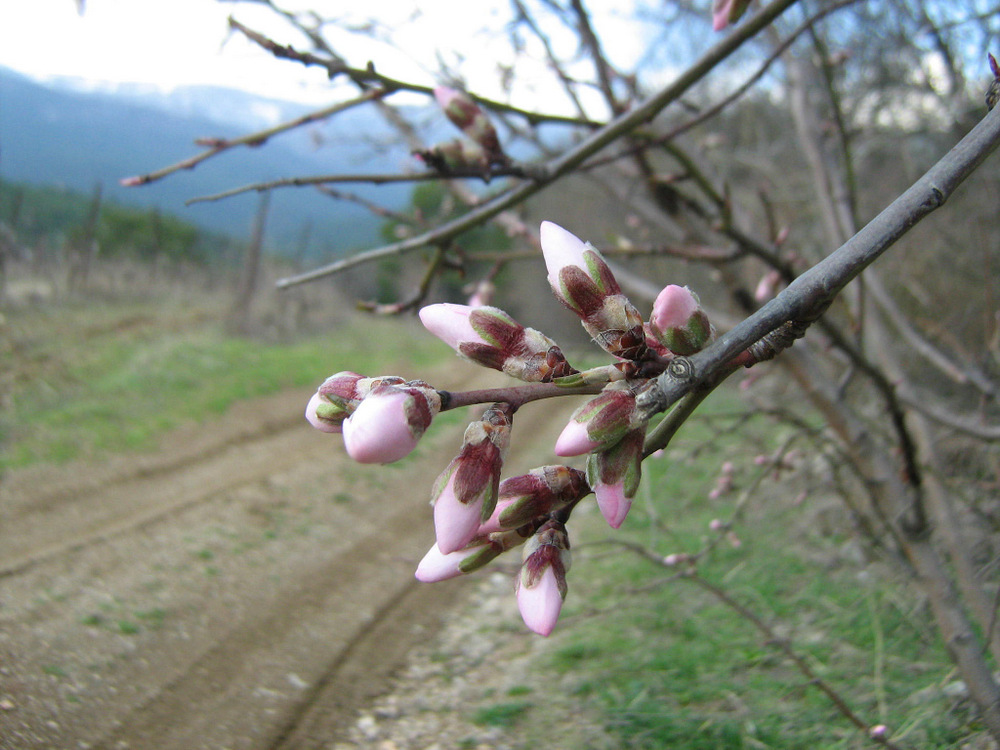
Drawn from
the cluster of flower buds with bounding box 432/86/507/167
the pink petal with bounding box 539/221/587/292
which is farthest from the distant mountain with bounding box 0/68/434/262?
the pink petal with bounding box 539/221/587/292

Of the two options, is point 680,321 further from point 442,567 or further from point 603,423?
point 442,567

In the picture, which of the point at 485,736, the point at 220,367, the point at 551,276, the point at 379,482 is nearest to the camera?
the point at 551,276

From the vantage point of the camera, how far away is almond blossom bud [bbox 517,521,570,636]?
824 millimetres

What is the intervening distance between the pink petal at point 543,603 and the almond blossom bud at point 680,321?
0.31 metres

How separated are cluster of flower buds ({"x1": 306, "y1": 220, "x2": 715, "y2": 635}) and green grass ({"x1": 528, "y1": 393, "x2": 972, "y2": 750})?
2.91 feet

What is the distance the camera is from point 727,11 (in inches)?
53.1

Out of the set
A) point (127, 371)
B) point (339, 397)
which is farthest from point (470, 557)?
point (127, 371)

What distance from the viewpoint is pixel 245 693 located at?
2596 mm

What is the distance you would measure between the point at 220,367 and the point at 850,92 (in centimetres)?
769

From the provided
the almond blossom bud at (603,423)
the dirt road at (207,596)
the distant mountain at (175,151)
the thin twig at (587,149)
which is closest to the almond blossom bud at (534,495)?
the almond blossom bud at (603,423)

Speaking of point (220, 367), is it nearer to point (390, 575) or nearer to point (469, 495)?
point (390, 575)

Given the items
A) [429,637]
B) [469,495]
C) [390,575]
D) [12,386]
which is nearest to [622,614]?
[429,637]

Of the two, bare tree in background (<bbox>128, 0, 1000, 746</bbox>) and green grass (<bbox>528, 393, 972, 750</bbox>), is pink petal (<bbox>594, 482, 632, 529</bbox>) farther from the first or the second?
green grass (<bbox>528, 393, 972, 750</bbox>)

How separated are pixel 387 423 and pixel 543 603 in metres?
0.31
